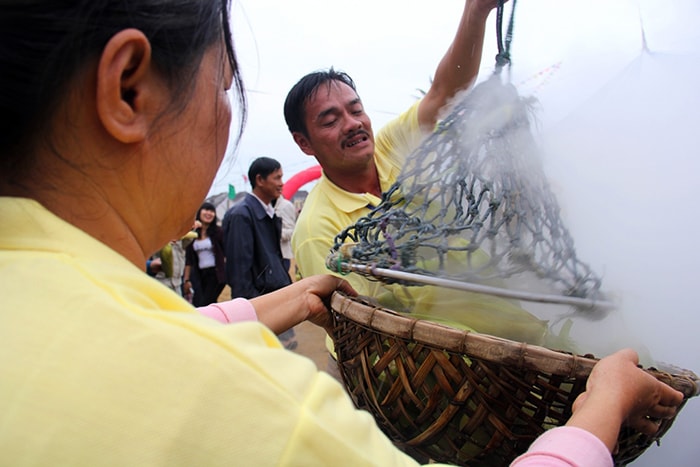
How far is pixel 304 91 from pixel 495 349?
156cm

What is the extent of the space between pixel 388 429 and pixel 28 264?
0.77m

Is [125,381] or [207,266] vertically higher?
[125,381]

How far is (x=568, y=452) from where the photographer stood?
2.02ft

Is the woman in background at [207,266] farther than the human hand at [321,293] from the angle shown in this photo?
Yes

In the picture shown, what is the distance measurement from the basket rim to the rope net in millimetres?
109

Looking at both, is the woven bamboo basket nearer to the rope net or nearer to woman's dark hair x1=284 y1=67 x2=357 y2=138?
the rope net

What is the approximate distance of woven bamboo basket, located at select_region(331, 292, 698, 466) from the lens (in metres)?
0.80

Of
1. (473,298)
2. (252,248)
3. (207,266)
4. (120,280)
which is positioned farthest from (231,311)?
(207,266)

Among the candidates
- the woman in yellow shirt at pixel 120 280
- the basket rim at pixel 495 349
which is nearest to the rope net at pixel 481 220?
the basket rim at pixel 495 349

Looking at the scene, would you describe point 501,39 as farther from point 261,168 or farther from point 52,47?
point 261,168

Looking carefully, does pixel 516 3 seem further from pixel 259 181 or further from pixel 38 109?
pixel 259 181

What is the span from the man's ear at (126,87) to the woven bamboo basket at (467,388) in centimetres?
57

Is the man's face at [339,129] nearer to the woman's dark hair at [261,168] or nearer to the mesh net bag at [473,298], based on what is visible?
the mesh net bag at [473,298]

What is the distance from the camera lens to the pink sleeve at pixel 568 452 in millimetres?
608
